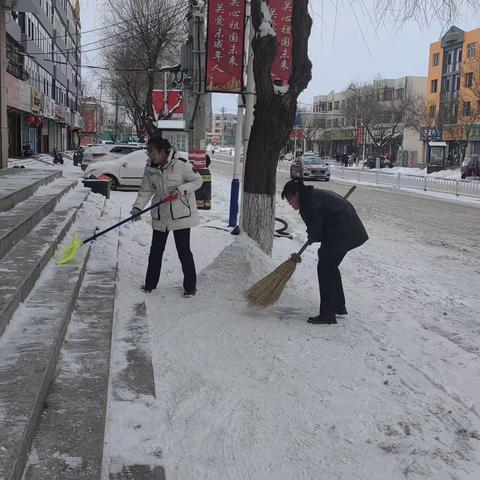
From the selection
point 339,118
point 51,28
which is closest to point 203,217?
point 51,28

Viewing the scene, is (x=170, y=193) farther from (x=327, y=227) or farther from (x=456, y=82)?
(x=456, y=82)

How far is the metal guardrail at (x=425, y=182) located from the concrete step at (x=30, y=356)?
65.8 feet

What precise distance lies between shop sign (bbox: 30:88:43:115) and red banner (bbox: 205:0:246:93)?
26.0m

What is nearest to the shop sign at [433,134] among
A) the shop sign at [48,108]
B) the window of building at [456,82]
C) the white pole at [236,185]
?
the window of building at [456,82]

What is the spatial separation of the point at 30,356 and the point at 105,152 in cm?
2010

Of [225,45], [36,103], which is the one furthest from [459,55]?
[225,45]

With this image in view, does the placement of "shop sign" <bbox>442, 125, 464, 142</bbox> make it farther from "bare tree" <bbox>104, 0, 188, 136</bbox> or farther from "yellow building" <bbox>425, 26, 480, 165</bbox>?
"bare tree" <bbox>104, 0, 188, 136</bbox>

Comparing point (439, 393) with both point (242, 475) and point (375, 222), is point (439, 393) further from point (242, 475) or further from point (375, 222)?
point (375, 222)

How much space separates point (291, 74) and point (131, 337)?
3718mm

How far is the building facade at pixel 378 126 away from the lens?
59.6 meters

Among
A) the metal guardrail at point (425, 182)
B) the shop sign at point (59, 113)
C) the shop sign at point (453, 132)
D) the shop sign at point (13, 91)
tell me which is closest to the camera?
the metal guardrail at point (425, 182)

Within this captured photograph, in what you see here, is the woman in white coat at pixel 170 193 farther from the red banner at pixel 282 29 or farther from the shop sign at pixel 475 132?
the shop sign at pixel 475 132

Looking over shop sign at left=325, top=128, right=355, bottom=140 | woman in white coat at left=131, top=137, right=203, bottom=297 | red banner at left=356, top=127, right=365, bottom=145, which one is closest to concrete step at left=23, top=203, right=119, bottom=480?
woman in white coat at left=131, top=137, right=203, bottom=297

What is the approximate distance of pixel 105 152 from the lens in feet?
74.4
